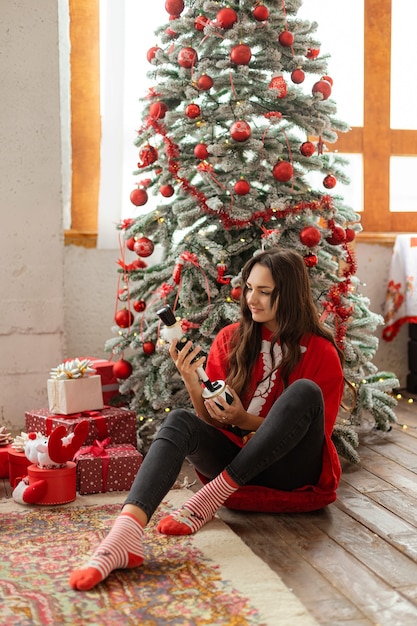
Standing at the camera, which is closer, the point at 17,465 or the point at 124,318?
the point at 17,465

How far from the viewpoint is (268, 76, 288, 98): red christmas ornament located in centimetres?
290

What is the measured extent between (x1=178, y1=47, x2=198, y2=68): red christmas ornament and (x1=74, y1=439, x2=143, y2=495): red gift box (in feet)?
4.58

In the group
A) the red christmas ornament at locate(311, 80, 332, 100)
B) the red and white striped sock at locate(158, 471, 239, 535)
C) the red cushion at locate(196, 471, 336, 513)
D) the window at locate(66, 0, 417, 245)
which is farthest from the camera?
the window at locate(66, 0, 417, 245)

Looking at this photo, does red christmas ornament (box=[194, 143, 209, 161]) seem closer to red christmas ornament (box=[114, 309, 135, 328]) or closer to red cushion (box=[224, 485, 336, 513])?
red christmas ornament (box=[114, 309, 135, 328])

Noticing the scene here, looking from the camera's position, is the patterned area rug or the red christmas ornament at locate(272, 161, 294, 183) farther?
the red christmas ornament at locate(272, 161, 294, 183)

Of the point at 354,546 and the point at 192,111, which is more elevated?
the point at 192,111

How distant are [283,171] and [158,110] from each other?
0.54 m

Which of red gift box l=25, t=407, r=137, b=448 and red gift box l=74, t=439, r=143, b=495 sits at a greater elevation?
red gift box l=25, t=407, r=137, b=448

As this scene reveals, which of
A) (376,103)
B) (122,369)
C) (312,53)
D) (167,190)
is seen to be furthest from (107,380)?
(376,103)

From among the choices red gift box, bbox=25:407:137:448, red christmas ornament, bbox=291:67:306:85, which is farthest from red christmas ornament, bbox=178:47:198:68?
red gift box, bbox=25:407:137:448

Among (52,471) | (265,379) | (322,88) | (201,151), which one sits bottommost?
(52,471)

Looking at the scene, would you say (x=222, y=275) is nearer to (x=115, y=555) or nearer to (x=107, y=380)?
(x=107, y=380)

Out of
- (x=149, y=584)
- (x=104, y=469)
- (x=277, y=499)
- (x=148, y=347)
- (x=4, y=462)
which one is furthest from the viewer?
(x=148, y=347)

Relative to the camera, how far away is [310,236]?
2.89 m
